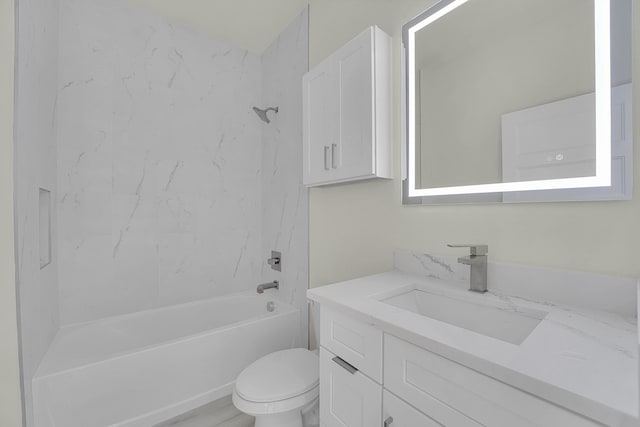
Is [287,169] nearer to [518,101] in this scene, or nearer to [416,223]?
[416,223]

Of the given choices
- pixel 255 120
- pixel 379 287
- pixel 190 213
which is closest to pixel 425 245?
pixel 379 287

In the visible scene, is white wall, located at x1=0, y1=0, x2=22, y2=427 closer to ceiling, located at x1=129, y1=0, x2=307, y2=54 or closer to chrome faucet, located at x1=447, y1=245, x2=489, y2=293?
ceiling, located at x1=129, y1=0, x2=307, y2=54

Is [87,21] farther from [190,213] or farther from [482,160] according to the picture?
[482,160]

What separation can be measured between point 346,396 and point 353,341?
0.21 m

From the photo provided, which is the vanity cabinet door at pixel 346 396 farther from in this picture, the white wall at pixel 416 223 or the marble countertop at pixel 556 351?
the white wall at pixel 416 223

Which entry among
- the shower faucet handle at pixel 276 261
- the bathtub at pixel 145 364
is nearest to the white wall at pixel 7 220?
the bathtub at pixel 145 364

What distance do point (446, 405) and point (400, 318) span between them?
0.70 ft

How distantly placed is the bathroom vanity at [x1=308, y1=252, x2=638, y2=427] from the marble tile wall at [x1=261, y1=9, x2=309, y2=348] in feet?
3.61

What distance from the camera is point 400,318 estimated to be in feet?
2.51

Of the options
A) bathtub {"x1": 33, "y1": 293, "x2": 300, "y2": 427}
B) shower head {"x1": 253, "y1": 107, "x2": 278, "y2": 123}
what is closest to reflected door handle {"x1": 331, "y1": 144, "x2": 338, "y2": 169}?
shower head {"x1": 253, "y1": 107, "x2": 278, "y2": 123}

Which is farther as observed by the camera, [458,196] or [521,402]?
[458,196]

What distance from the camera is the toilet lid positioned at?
1206mm

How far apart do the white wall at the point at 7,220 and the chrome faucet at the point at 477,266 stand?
1.67 m

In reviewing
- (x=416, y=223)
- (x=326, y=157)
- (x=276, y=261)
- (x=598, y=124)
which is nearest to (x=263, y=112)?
(x=326, y=157)
